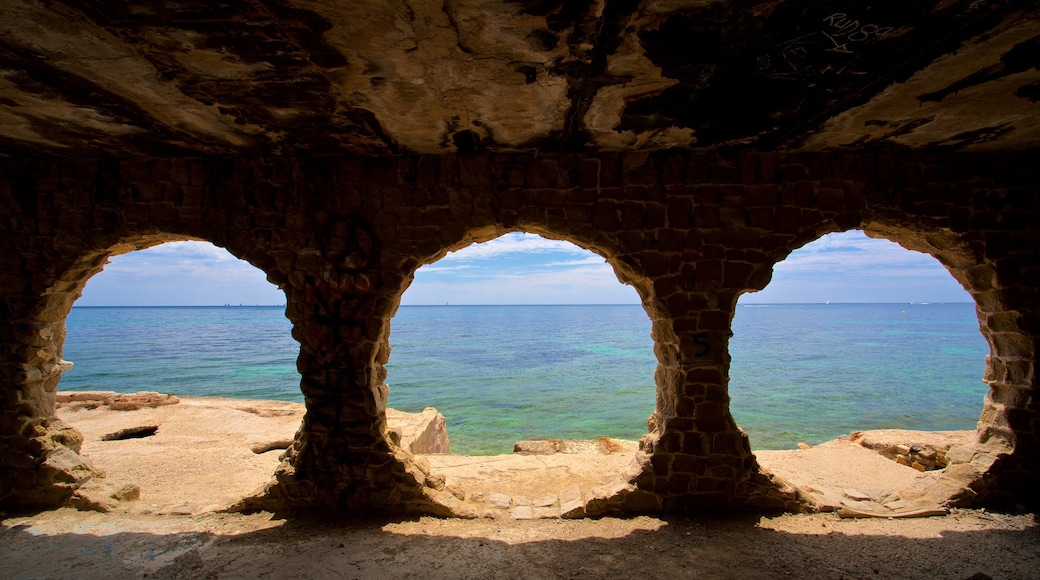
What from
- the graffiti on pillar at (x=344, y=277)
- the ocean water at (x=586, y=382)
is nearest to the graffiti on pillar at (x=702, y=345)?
the graffiti on pillar at (x=344, y=277)

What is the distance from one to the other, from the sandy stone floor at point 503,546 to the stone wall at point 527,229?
281mm

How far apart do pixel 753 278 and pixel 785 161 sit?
3.58ft

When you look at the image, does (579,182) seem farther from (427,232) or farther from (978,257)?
(978,257)

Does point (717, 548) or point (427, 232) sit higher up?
point (427, 232)

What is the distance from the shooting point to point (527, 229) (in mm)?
4371

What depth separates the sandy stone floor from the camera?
339 cm

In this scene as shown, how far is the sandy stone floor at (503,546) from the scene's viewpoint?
3.39 meters

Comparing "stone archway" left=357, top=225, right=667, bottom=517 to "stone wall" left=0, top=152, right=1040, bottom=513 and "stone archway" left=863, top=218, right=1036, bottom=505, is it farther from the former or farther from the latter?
"stone archway" left=863, top=218, right=1036, bottom=505

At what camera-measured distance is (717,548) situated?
12.0 ft

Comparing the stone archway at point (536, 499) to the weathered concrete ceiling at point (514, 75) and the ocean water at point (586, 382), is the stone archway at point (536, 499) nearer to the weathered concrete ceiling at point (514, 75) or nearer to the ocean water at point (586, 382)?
the weathered concrete ceiling at point (514, 75)

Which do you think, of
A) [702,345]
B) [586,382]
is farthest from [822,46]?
[586,382]

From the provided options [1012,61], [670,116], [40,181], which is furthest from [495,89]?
[40,181]

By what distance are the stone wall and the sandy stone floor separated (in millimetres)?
281

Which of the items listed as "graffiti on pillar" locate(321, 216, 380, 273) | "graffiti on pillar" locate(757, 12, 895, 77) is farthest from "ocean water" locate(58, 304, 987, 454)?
"graffiti on pillar" locate(757, 12, 895, 77)
